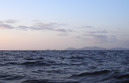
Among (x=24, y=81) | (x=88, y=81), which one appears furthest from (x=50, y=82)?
(x=88, y=81)

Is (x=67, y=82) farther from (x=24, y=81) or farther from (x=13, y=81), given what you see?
(x=13, y=81)

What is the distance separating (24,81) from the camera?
1032cm

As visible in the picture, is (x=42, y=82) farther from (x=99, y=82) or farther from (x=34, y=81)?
(x=99, y=82)

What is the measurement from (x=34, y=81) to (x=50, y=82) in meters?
1.00

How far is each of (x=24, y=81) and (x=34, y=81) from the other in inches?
23.9

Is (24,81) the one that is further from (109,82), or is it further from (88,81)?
(109,82)

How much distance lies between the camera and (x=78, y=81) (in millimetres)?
10336

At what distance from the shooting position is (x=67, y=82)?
10.0 meters

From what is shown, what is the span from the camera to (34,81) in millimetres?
10281

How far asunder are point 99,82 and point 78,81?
48.6 inches

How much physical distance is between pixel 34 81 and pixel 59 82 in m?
1.52

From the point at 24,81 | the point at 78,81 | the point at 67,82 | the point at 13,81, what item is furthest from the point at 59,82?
the point at 13,81

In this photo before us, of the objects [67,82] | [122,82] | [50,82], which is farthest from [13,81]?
[122,82]

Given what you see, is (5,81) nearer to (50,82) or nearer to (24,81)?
(24,81)
